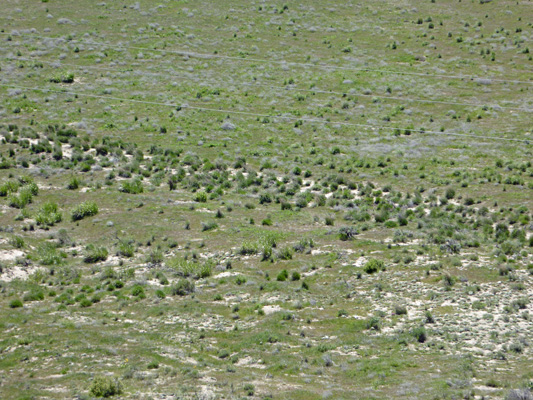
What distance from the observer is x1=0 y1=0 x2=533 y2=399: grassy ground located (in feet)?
81.4

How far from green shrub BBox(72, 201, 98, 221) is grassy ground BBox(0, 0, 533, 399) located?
3.1 inches

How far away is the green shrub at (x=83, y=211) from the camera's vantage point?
39562 millimetres

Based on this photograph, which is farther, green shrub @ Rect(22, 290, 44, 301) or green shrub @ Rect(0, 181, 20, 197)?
green shrub @ Rect(0, 181, 20, 197)

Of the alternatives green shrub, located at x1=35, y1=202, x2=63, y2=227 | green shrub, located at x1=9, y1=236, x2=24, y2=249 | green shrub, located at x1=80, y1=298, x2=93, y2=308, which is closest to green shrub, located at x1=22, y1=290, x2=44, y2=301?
green shrub, located at x1=80, y1=298, x2=93, y2=308

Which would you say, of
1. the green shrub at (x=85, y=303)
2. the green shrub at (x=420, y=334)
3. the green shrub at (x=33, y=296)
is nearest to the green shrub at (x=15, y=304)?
the green shrub at (x=33, y=296)

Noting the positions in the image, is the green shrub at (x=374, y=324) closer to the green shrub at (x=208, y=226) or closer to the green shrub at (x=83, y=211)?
the green shrub at (x=208, y=226)

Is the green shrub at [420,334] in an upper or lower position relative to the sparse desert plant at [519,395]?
lower

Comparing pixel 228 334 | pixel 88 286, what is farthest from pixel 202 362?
pixel 88 286

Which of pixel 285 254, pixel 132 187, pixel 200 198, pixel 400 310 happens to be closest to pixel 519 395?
pixel 400 310

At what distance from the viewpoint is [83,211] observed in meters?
39.7

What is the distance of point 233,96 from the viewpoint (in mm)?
58312

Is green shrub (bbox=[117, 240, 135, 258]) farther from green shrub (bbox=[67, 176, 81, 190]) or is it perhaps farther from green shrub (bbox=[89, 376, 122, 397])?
green shrub (bbox=[89, 376, 122, 397])

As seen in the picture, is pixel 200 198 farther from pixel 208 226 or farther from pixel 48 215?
pixel 48 215

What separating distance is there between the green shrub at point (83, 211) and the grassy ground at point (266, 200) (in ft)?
0.26
